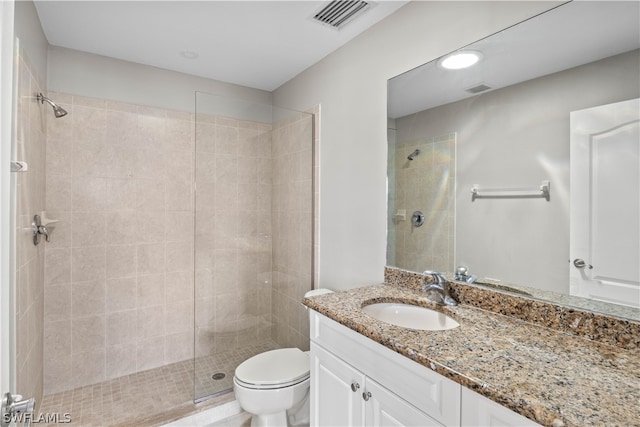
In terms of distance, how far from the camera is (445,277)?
1.54 metres

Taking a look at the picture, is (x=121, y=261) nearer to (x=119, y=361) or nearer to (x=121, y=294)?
(x=121, y=294)

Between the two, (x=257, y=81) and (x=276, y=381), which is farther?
(x=257, y=81)

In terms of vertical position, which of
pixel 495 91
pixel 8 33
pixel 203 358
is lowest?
pixel 203 358

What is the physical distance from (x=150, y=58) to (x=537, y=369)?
291cm

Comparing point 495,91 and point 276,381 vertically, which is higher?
point 495,91

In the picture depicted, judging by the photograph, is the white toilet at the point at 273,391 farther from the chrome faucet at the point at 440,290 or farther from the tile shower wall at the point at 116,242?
the tile shower wall at the point at 116,242

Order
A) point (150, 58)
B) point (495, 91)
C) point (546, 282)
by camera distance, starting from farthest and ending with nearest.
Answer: point (150, 58) → point (495, 91) → point (546, 282)

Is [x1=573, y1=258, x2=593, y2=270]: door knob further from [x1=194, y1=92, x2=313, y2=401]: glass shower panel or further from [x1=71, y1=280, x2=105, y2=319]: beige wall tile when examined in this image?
[x1=71, y1=280, x2=105, y2=319]: beige wall tile

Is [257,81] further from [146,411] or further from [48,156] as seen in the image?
[146,411]

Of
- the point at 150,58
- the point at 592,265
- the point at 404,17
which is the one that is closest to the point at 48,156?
the point at 150,58

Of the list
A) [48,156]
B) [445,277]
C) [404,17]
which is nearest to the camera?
[445,277]

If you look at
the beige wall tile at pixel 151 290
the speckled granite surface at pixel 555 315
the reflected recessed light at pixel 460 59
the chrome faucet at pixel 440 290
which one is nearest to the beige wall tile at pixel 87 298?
the beige wall tile at pixel 151 290

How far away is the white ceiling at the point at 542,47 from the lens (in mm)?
1068

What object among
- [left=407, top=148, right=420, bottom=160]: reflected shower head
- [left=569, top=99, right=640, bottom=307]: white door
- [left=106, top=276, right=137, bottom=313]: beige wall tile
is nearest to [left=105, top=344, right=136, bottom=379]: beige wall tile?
[left=106, top=276, right=137, bottom=313]: beige wall tile
